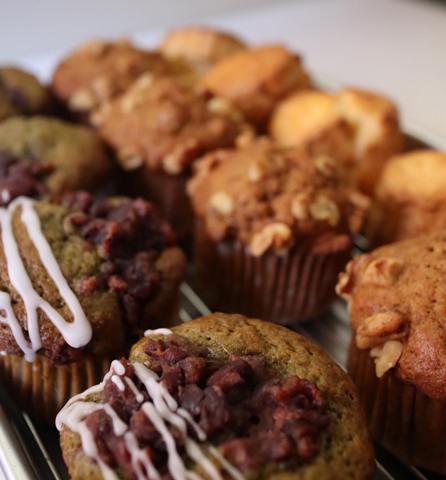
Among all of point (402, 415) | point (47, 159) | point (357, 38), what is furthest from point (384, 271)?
point (357, 38)

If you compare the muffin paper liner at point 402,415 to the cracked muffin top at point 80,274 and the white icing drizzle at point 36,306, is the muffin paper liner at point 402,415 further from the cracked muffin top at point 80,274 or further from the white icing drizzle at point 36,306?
the white icing drizzle at point 36,306

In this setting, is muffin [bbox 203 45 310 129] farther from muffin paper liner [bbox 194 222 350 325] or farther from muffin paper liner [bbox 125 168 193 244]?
muffin paper liner [bbox 194 222 350 325]

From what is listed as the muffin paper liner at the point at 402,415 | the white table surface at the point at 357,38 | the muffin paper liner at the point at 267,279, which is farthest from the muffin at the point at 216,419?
the white table surface at the point at 357,38

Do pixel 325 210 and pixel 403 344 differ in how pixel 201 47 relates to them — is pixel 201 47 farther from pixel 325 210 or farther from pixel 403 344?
pixel 403 344

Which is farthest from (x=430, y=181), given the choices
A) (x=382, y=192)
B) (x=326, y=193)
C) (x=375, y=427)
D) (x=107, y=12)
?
(x=107, y=12)

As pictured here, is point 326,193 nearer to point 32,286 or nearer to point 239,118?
point 239,118
